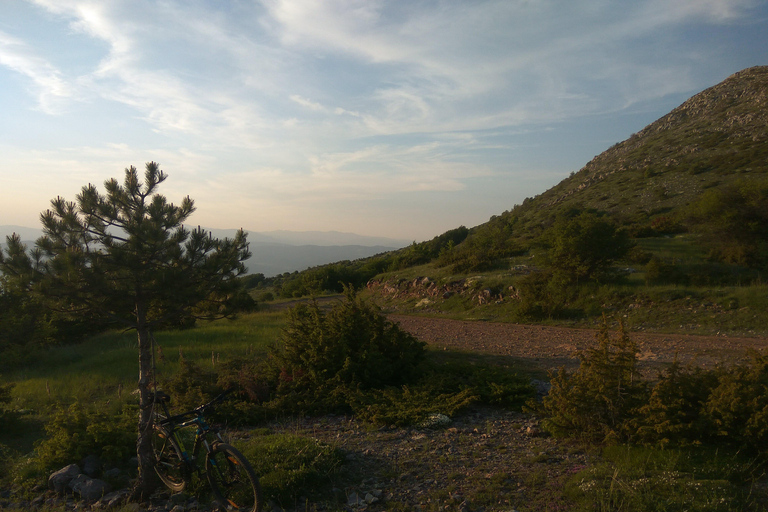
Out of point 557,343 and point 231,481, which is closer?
point 231,481

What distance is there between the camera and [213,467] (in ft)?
15.1

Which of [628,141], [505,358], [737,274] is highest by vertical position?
[628,141]

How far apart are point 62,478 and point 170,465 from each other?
60.8 inches

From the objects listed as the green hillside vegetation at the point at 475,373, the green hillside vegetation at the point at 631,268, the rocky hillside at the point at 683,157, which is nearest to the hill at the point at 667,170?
the rocky hillside at the point at 683,157

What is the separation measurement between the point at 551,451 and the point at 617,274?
45.7ft

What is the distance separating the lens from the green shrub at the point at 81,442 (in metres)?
5.70

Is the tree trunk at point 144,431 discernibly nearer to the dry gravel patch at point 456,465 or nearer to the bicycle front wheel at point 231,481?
the bicycle front wheel at point 231,481

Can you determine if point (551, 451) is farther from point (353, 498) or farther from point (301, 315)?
point (301, 315)

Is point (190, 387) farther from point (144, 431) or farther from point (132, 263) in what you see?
point (132, 263)

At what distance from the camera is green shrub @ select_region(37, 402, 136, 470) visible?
5.70 meters

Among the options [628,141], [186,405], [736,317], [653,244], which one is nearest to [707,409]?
[186,405]

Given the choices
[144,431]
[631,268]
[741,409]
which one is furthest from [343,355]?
[631,268]

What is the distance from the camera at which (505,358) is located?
1109 cm

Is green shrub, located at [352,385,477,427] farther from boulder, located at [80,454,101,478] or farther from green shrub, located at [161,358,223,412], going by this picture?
boulder, located at [80,454,101,478]
